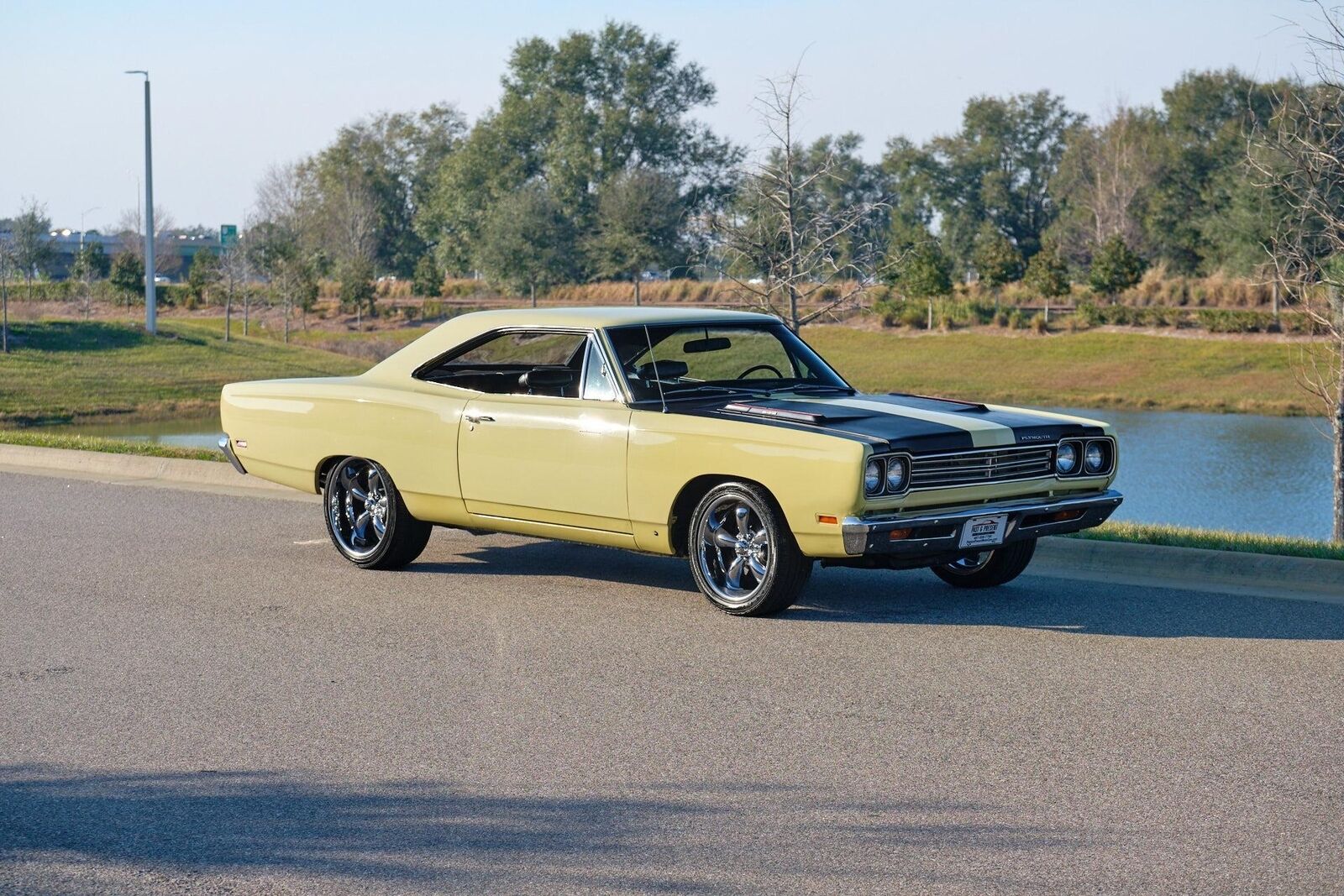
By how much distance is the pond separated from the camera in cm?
2361

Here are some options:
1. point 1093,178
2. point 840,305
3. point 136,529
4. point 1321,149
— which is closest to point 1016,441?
point 136,529

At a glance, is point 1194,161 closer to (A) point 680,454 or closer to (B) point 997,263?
(B) point 997,263

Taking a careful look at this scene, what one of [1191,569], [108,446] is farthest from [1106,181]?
[1191,569]

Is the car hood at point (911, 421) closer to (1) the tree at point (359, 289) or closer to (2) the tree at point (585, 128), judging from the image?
(1) the tree at point (359, 289)

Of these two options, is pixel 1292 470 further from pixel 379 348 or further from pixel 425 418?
pixel 379 348

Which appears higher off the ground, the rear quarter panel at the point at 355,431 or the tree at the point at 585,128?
the tree at the point at 585,128

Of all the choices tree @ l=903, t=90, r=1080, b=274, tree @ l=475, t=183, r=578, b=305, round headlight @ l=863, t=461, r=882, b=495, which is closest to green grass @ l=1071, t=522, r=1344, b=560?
round headlight @ l=863, t=461, r=882, b=495

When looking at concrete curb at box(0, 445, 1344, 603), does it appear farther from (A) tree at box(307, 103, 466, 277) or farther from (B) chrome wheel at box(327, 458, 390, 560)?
(A) tree at box(307, 103, 466, 277)

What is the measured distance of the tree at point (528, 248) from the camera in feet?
268

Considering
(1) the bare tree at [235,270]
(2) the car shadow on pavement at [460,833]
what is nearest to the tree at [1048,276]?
(1) the bare tree at [235,270]

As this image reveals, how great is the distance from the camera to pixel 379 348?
62094 mm

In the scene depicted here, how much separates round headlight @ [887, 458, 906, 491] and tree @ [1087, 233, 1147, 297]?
176 feet

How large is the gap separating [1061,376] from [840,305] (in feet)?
103

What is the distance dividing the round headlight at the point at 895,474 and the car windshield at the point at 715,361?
5.07 ft
